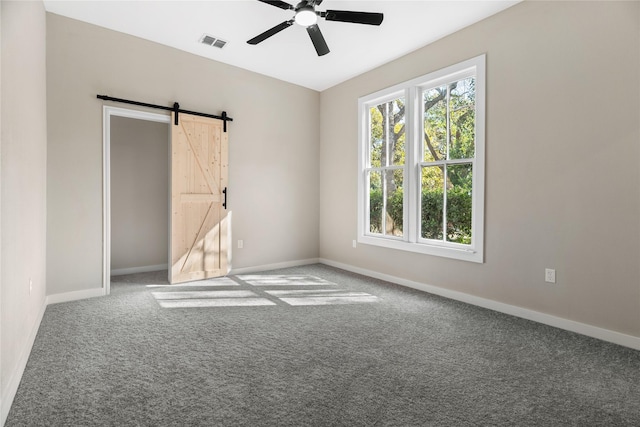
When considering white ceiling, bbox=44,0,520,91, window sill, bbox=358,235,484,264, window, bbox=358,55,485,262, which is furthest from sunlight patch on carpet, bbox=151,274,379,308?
white ceiling, bbox=44,0,520,91

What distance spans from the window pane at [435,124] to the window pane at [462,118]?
91 mm

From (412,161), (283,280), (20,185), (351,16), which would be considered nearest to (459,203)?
(412,161)

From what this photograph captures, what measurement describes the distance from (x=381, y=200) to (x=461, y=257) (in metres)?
1.54

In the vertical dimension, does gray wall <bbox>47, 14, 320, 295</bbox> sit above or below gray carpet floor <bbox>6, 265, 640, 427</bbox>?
above

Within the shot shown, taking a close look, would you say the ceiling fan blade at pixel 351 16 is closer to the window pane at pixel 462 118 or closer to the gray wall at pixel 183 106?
the window pane at pixel 462 118

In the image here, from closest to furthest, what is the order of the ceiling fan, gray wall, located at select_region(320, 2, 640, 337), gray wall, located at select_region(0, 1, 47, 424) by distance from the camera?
gray wall, located at select_region(0, 1, 47, 424) < gray wall, located at select_region(320, 2, 640, 337) < the ceiling fan

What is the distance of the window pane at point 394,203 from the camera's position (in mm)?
4789

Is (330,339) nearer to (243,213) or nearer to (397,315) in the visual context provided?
(397,315)

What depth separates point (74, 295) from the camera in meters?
3.84

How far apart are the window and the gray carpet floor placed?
3.20 feet

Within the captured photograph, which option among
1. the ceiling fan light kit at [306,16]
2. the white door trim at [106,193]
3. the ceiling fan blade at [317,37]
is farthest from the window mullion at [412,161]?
the white door trim at [106,193]

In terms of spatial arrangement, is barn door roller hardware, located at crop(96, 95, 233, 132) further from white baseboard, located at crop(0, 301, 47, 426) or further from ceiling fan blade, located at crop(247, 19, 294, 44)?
white baseboard, located at crop(0, 301, 47, 426)

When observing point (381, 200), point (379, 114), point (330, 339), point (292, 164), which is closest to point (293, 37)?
point (379, 114)

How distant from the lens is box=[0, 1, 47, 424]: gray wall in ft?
6.31
